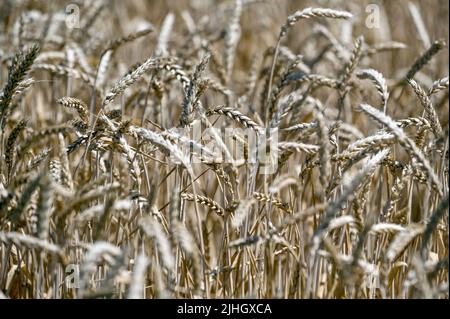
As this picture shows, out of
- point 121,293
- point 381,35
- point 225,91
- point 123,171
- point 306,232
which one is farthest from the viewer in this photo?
point 381,35

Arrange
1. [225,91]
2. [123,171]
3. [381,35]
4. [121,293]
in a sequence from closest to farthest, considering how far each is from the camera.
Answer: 1. [123,171]
2. [121,293]
3. [225,91]
4. [381,35]

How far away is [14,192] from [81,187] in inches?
6.3

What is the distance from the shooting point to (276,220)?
2.58m

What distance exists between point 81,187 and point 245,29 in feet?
12.3

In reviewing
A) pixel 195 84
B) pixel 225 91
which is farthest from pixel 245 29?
pixel 195 84

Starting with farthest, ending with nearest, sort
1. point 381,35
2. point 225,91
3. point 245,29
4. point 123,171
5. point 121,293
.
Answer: point 245,29 < point 381,35 < point 225,91 < point 121,293 < point 123,171
